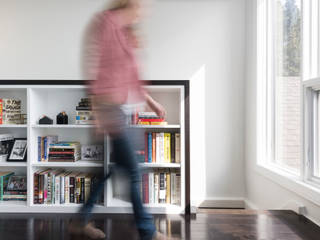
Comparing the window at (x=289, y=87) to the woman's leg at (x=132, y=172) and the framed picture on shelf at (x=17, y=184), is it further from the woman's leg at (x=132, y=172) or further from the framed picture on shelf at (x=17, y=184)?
the framed picture on shelf at (x=17, y=184)

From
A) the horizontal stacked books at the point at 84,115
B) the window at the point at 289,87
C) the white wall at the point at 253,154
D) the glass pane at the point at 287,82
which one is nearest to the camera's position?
the window at the point at 289,87

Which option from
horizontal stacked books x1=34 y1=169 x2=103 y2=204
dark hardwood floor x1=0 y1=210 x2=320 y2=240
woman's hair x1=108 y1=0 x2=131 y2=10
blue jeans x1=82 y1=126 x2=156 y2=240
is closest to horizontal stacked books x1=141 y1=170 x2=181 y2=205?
dark hardwood floor x1=0 y1=210 x2=320 y2=240

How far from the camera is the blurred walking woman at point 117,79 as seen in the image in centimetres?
132

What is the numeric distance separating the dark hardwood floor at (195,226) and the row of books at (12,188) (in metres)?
0.29

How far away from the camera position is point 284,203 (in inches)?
82.8

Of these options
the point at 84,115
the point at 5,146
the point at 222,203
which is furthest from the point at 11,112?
the point at 222,203

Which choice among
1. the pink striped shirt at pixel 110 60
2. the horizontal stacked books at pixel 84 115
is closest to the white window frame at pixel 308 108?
the pink striped shirt at pixel 110 60

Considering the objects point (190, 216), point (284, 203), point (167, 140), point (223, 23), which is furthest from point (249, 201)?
point (223, 23)

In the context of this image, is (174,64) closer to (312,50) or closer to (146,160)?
(146,160)

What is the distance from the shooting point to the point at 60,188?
96.3 inches

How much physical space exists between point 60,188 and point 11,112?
0.82 m

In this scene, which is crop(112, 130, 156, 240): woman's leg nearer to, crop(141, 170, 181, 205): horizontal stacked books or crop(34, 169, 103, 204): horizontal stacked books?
crop(141, 170, 181, 205): horizontal stacked books

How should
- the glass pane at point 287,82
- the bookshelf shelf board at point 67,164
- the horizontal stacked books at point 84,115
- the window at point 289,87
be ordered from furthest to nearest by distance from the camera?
the horizontal stacked books at point 84,115 → the bookshelf shelf board at point 67,164 → the glass pane at point 287,82 → the window at point 289,87

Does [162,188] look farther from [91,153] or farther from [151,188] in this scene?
[91,153]
